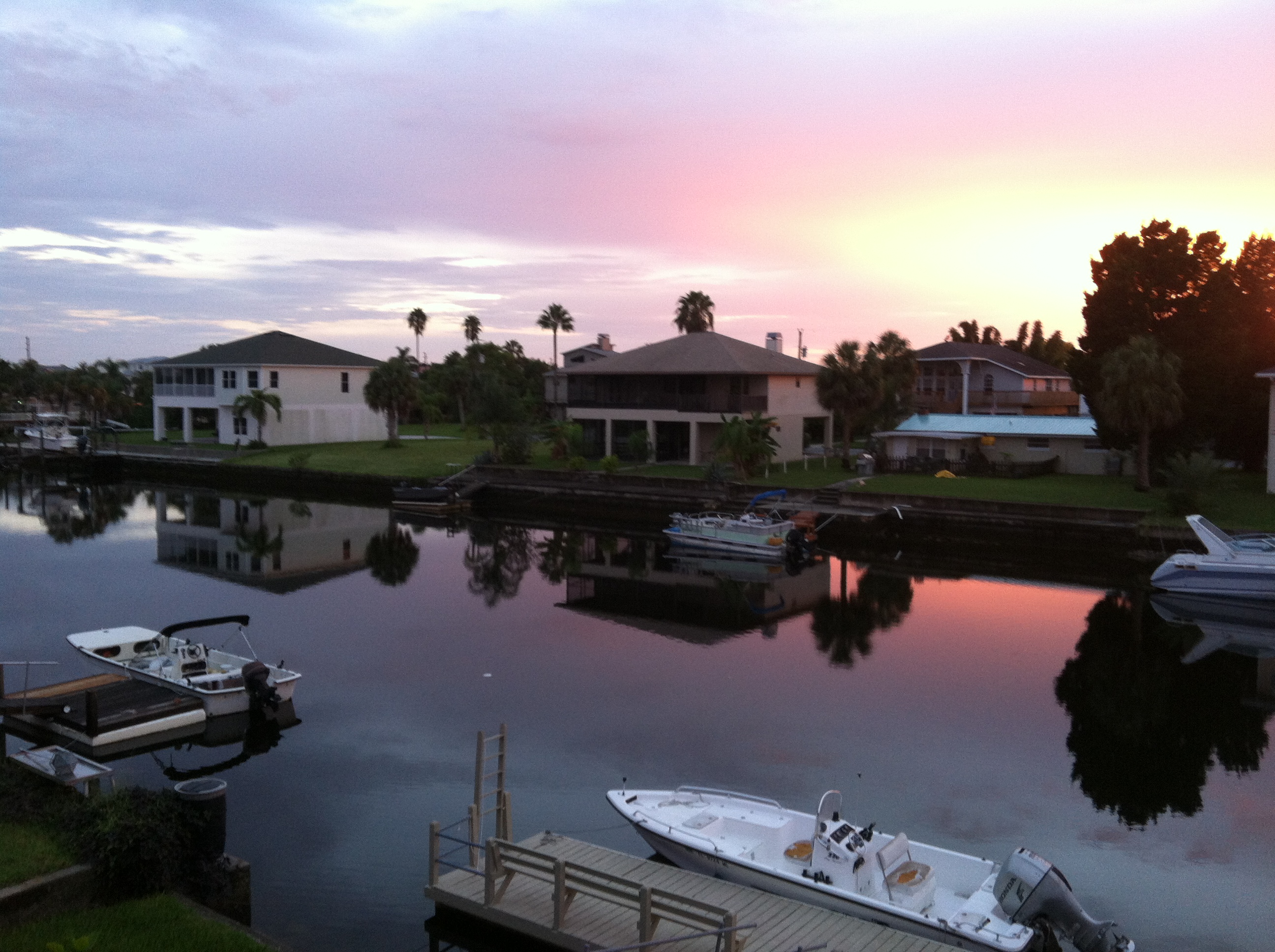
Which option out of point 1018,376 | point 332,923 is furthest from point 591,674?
point 1018,376

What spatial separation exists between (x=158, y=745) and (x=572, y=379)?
4842cm

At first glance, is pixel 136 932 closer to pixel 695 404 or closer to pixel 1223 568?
pixel 1223 568

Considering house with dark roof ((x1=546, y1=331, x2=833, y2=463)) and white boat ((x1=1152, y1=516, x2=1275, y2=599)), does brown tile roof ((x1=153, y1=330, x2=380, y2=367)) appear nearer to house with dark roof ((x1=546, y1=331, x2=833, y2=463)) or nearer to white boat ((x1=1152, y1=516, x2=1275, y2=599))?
house with dark roof ((x1=546, y1=331, x2=833, y2=463))

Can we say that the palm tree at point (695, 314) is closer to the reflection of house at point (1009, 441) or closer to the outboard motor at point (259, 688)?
the reflection of house at point (1009, 441)

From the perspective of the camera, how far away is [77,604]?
31719 mm

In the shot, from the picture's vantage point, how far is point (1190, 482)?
4106 cm

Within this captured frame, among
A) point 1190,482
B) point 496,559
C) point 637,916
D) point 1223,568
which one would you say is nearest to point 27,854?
point 637,916

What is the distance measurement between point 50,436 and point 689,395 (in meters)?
53.2

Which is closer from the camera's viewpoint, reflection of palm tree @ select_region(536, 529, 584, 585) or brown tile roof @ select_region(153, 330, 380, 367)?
reflection of palm tree @ select_region(536, 529, 584, 585)

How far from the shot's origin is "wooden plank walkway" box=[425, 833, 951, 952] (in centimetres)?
1145

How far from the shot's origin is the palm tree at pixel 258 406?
247ft

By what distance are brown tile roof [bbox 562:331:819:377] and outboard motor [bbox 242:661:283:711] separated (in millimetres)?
42170

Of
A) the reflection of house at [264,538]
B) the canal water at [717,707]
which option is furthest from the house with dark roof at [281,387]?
the canal water at [717,707]

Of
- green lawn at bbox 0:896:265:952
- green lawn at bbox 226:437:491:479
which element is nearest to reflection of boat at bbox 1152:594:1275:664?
green lawn at bbox 0:896:265:952
